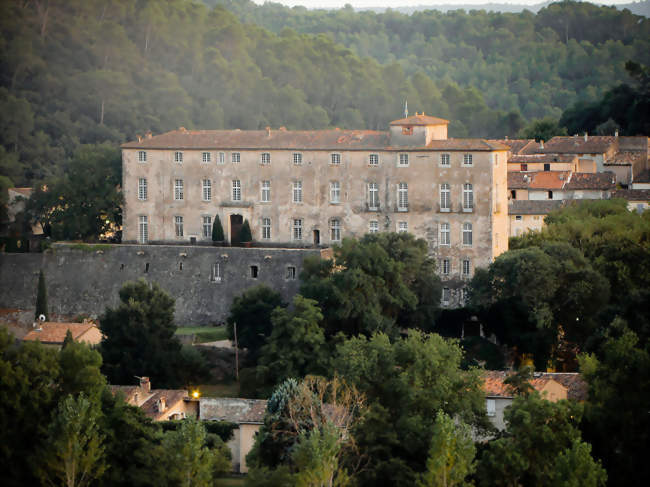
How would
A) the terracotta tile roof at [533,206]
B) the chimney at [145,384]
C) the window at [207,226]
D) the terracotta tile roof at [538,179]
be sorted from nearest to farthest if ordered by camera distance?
the chimney at [145,384], the window at [207,226], the terracotta tile roof at [533,206], the terracotta tile roof at [538,179]

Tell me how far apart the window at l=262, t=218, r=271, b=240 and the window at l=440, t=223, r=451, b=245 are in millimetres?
6521

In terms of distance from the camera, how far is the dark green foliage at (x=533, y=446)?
3123 centimetres

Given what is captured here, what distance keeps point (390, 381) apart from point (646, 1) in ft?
A: 455

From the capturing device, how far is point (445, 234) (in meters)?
48.2

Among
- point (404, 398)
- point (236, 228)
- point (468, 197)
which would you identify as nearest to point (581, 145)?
point (468, 197)

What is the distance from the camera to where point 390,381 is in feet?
115

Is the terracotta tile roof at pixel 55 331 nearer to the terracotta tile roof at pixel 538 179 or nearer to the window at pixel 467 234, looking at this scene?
the window at pixel 467 234

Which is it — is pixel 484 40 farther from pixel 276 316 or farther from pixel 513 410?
pixel 513 410

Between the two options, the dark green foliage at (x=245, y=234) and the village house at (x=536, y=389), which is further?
the dark green foliage at (x=245, y=234)

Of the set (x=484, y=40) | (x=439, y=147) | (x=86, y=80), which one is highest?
(x=484, y=40)

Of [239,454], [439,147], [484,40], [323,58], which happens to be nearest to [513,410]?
[239,454]

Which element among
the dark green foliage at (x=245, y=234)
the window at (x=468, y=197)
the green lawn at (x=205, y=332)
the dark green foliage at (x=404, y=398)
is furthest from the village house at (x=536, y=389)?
the dark green foliage at (x=245, y=234)

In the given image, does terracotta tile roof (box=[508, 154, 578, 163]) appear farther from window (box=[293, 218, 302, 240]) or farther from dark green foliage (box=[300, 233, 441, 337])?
dark green foliage (box=[300, 233, 441, 337])

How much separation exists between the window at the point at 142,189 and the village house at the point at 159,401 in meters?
11.9
